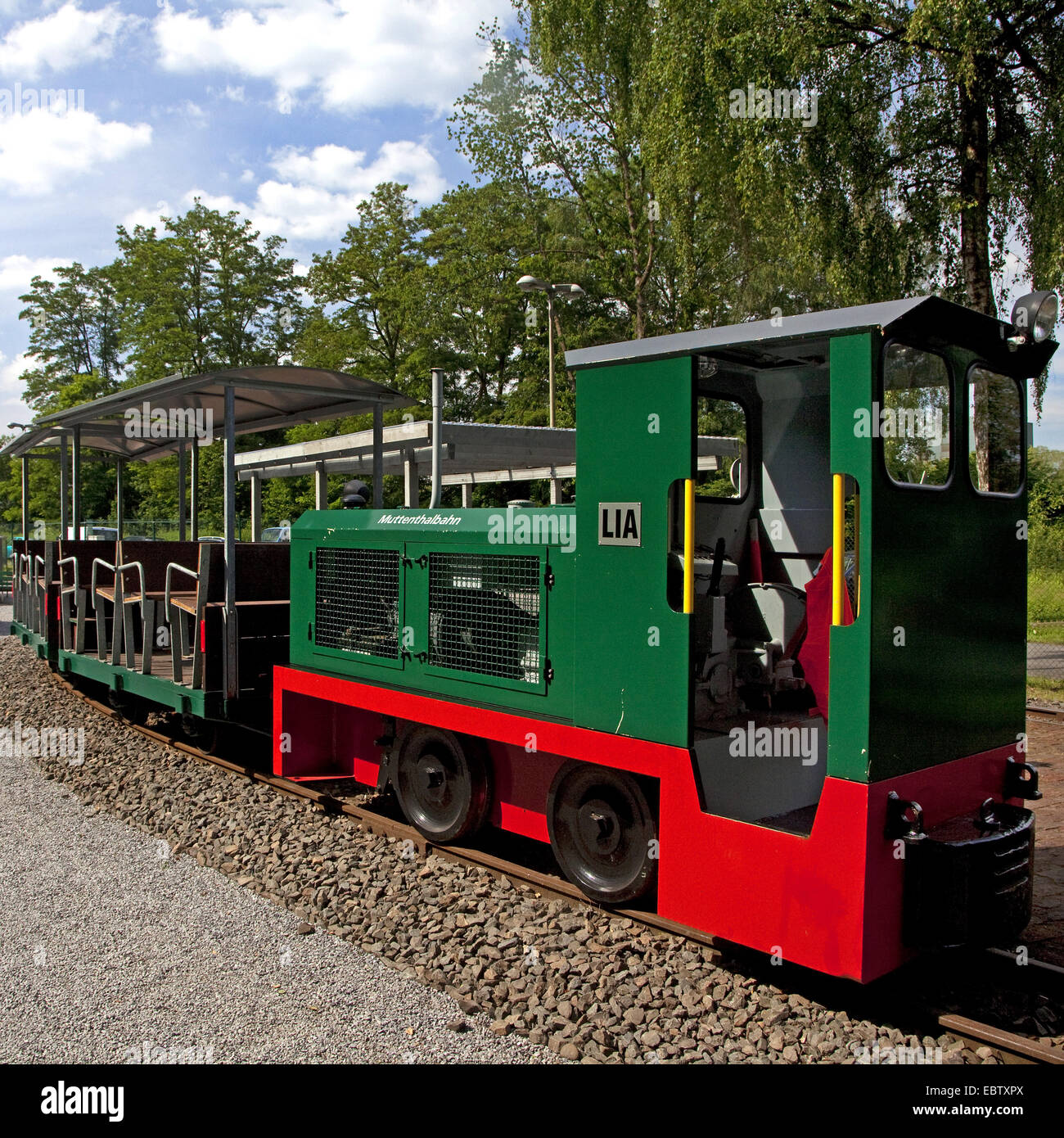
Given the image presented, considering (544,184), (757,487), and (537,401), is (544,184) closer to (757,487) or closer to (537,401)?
(537,401)

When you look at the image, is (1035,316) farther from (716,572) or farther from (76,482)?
(76,482)

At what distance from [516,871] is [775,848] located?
184cm

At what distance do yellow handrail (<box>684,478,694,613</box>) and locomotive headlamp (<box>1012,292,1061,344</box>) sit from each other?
5.52 feet

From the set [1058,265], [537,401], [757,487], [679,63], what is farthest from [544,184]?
[757,487]

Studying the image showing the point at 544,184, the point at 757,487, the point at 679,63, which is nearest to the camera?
the point at 757,487

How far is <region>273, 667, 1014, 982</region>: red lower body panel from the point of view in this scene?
3.42 metres

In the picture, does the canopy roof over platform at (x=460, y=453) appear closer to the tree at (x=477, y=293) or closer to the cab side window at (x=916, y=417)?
the cab side window at (x=916, y=417)

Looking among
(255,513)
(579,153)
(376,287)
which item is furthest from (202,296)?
(255,513)

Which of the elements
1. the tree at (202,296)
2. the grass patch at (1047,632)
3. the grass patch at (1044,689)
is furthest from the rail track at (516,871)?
the tree at (202,296)

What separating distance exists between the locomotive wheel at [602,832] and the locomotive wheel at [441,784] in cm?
67

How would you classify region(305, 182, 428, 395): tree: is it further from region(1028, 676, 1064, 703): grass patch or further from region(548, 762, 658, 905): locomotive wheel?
region(548, 762, 658, 905): locomotive wheel
